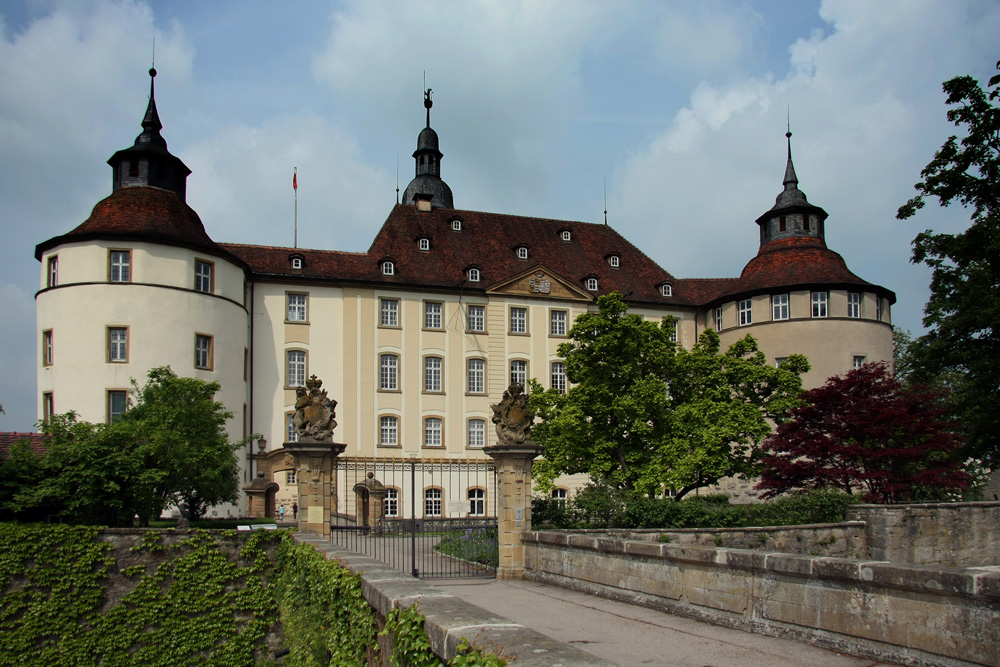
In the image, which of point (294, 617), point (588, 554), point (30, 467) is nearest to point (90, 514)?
point (30, 467)

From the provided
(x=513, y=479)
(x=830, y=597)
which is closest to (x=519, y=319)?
(x=513, y=479)

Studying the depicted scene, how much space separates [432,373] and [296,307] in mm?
6288

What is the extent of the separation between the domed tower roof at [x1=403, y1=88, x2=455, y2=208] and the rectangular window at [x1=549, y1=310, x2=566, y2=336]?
59.8 ft

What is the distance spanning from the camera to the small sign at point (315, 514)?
1565 centimetres

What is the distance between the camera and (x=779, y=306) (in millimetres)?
37781

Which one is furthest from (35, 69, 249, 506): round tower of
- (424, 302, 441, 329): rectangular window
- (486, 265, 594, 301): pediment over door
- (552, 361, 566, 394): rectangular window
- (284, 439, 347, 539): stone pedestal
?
(284, 439, 347, 539): stone pedestal

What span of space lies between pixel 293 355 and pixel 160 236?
7277 mm

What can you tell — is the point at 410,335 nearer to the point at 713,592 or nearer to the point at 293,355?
the point at 293,355

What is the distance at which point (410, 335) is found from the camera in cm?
3791

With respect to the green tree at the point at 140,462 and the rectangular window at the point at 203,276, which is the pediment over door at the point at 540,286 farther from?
the green tree at the point at 140,462

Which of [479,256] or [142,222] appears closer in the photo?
[142,222]

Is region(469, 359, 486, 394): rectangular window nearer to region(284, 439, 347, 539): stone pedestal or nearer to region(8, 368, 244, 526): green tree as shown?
region(8, 368, 244, 526): green tree

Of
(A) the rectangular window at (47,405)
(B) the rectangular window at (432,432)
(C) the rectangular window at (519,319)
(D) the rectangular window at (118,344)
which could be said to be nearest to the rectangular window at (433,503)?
(B) the rectangular window at (432,432)

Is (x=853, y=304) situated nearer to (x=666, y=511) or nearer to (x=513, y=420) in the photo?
(x=666, y=511)
